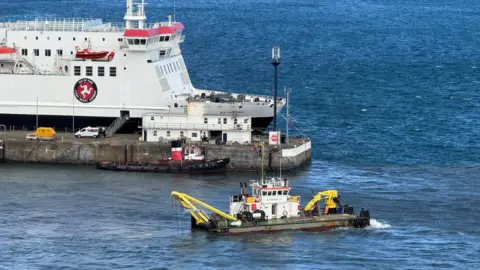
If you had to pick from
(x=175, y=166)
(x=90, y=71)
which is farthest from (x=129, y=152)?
(x=90, y=71)

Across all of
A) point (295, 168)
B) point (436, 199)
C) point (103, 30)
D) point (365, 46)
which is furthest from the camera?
point (365, 46)

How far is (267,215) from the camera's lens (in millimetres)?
86125

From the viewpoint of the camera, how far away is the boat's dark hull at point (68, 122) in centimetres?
11012

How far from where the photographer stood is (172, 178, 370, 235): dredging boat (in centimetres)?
8512

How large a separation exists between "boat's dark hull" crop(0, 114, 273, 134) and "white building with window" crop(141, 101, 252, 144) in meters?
4.15

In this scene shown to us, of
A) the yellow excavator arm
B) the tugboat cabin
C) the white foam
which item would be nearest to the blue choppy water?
the white foam

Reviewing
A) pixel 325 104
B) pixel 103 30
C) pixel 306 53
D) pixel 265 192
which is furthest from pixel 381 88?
pixel 265 192

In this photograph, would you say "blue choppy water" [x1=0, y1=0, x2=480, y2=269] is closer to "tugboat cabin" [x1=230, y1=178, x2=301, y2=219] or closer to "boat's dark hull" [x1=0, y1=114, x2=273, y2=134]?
"tugboat cabin" [x1=230, y1=178, x2=301, y2=219]

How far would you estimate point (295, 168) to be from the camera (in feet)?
338

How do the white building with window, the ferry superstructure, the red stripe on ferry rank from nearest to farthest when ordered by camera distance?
the white building with window < the red stripe on ferry < the ferry superstructure

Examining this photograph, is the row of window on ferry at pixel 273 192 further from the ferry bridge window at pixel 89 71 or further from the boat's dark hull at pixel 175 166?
the ferry bridge window at pixel 89 71

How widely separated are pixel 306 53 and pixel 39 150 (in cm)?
7237

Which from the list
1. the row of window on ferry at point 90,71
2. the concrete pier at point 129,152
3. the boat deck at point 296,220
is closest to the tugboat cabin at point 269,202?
the boat deck at point 296,220

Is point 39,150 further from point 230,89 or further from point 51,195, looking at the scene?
point 230,89
